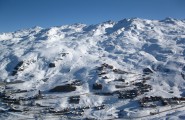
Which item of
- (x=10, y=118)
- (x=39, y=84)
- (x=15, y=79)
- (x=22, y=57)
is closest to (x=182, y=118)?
(x=10, y=118)

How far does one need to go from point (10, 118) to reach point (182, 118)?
2242 inches

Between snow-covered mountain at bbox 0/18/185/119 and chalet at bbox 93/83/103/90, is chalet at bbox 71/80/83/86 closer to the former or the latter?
snow-covered mountain at bbox 0/18/185/119

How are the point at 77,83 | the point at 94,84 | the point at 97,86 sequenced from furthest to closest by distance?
the point at 77,83, the point at 94,84, the point at 97,86

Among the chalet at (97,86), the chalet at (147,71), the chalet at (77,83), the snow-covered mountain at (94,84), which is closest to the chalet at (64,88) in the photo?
the snow-covered mountain at (94,84)

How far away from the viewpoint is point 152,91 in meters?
137

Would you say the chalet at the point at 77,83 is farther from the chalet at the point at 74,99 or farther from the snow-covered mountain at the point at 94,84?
the chalet at the point at 74,99

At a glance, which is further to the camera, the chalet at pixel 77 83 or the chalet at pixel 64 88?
the chalet at pixel 77 83

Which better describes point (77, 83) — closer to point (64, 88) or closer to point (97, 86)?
point (64, 88)

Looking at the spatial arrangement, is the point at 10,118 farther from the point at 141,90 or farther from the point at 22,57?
the point at 22,57

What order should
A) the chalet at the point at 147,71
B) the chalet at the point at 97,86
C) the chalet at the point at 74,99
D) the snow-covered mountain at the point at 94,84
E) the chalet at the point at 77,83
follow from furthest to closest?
the chalet at the point at 147,71, the chalet at the point at 77,83, the chalet at the point at 97,86, the chalet at the point at 74,99, the snow-covered mountain at the point at 94,84

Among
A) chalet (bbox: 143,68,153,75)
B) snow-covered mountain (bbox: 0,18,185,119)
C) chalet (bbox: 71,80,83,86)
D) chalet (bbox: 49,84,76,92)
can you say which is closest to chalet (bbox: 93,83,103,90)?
snow-covered mountain (bbox: 0,18,185,119)

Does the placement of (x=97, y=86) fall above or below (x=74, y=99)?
above

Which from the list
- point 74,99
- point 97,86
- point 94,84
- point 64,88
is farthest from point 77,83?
point 74,99

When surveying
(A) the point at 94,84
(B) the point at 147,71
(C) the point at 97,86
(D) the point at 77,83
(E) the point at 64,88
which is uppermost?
(B) the point at 147,71
